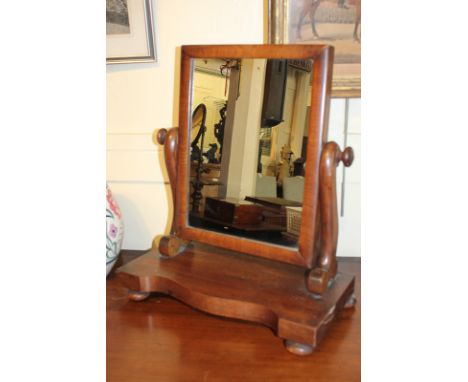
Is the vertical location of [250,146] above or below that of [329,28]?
below

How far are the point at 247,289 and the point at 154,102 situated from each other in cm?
57

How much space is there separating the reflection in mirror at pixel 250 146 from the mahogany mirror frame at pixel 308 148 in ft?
0.04

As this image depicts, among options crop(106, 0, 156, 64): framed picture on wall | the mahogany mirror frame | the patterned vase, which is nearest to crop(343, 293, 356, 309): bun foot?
the mahogany mirror frame

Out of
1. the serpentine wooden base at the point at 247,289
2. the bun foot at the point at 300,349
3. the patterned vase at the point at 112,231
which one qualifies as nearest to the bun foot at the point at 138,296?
the serpentine wooden base at the point at 247,289

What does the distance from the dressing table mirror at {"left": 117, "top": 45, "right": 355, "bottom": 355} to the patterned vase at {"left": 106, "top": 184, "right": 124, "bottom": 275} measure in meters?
0.07

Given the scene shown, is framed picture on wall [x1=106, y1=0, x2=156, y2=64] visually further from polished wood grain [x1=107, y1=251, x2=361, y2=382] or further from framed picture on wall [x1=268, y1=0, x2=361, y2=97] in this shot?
polished wood grain [x1=107, y1=251, x2=361, y2=382]

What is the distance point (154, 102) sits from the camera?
1.03 meters

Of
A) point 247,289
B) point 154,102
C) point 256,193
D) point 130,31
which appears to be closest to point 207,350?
point 247,289

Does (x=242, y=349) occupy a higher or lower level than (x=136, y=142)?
lower

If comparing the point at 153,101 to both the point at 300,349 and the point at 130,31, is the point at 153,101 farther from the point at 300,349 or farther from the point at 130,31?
the point at 300,349
